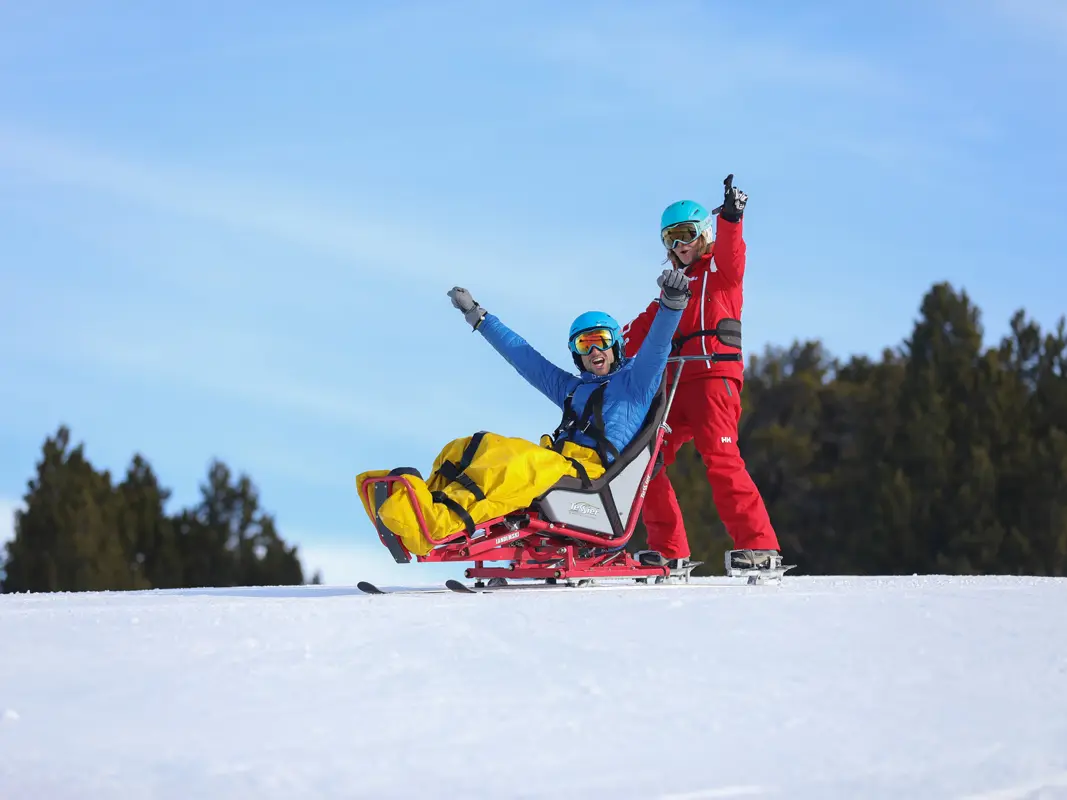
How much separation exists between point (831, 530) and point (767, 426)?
451 cm

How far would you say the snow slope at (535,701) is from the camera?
3.42m

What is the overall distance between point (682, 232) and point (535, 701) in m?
4.33

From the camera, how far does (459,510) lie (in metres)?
6.43

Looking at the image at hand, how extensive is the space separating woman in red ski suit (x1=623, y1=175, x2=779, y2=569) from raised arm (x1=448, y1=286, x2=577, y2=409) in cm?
72

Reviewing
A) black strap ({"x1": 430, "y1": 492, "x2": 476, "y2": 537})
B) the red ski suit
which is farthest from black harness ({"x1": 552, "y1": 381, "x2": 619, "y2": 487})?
black strap ({"x1": 430, "y1": 492, "x2": 476, "y2": 537})

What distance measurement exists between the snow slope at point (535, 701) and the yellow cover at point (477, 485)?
760mm

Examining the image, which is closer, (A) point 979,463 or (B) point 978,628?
(B) point 978,628

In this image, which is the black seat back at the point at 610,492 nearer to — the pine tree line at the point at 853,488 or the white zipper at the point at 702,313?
the white zipper at the point at 702,313

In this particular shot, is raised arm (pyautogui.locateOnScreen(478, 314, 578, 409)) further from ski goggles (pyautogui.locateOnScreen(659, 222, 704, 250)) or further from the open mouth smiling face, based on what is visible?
ski goggles (pyautogui.locateOnScreen(659, 222, 704, 250))

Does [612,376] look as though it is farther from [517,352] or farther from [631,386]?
[517,352]

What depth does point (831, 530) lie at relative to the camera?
3094 centimetres

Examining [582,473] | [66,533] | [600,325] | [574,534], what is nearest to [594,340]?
[600,325]

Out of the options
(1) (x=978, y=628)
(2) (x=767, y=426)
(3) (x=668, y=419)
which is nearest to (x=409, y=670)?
(1) (x=978, y=628)

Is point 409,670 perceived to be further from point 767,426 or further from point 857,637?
point 767,426
